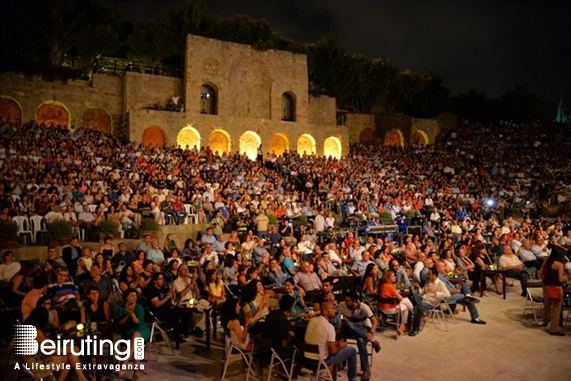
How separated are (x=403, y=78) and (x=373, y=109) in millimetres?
3736

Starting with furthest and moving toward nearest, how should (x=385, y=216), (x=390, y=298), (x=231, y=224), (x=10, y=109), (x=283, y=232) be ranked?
(x=10, y=109), (x=385, y=216), (x=283, y=232), (x=231, y=224), (x=390, y=298)

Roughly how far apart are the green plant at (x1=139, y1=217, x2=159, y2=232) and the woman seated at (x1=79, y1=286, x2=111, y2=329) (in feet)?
20.5

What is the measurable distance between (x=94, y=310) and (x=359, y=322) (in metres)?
3.59

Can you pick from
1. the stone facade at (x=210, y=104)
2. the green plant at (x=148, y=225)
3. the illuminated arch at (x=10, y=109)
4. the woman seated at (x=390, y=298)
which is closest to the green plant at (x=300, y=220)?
the green plant at (x=148, y=225)

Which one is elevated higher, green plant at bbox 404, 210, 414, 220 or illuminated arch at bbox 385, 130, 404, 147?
illuminated arch at bbox 385, 130, 404, 147

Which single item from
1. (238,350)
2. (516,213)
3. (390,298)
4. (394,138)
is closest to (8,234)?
(238,350)

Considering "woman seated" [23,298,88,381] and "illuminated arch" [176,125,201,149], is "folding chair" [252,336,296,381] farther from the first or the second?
"illuminated arch" [176,125,201,149]

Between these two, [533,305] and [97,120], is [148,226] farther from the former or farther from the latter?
[97,120]

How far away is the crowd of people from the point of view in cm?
661

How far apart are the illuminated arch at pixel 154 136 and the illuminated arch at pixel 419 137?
20.5 m

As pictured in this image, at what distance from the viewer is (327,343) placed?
5.48 metres

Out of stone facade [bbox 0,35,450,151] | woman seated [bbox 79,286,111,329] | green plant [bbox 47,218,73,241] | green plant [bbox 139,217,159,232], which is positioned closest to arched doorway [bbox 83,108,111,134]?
stone facade [bbox 0,35,450,151]

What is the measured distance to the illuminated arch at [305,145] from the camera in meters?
29.9

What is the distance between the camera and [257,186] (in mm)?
18328
